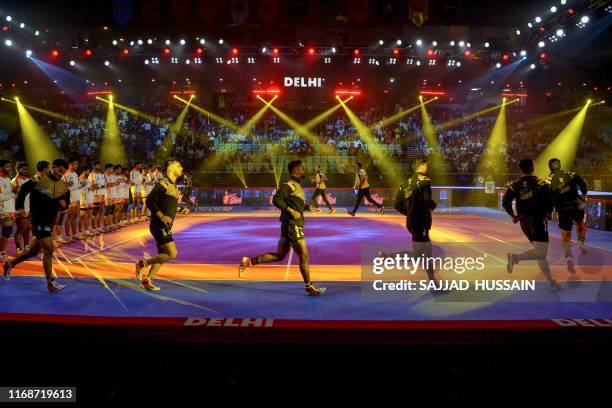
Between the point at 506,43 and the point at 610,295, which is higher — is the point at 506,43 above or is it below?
above

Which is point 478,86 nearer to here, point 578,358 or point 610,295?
point 610,295

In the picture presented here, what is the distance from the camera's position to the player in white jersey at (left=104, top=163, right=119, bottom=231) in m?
13.8

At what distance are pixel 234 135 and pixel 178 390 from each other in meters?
28.1

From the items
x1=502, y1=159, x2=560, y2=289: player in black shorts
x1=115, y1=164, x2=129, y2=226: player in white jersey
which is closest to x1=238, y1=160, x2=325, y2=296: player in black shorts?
x1=502, y1=159, x2=560, y2=289: player in black shorts

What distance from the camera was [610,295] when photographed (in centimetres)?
673

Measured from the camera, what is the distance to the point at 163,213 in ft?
22.5

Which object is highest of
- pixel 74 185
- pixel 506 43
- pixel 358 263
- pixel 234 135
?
pixel 506 43

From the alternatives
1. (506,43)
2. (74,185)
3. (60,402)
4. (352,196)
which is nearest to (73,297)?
(60,402)

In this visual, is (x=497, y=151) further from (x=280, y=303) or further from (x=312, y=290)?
(x=280, y=303)

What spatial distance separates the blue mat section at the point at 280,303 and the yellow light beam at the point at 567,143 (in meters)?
26.4

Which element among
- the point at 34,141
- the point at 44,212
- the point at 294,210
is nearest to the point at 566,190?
the point at 294,210

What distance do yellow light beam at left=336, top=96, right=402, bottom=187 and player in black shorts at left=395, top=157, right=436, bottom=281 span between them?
19.3 m

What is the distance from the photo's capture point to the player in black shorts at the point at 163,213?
6.80 meters

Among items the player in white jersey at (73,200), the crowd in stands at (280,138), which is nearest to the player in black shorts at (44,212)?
the player in white jersey at (73,200)
